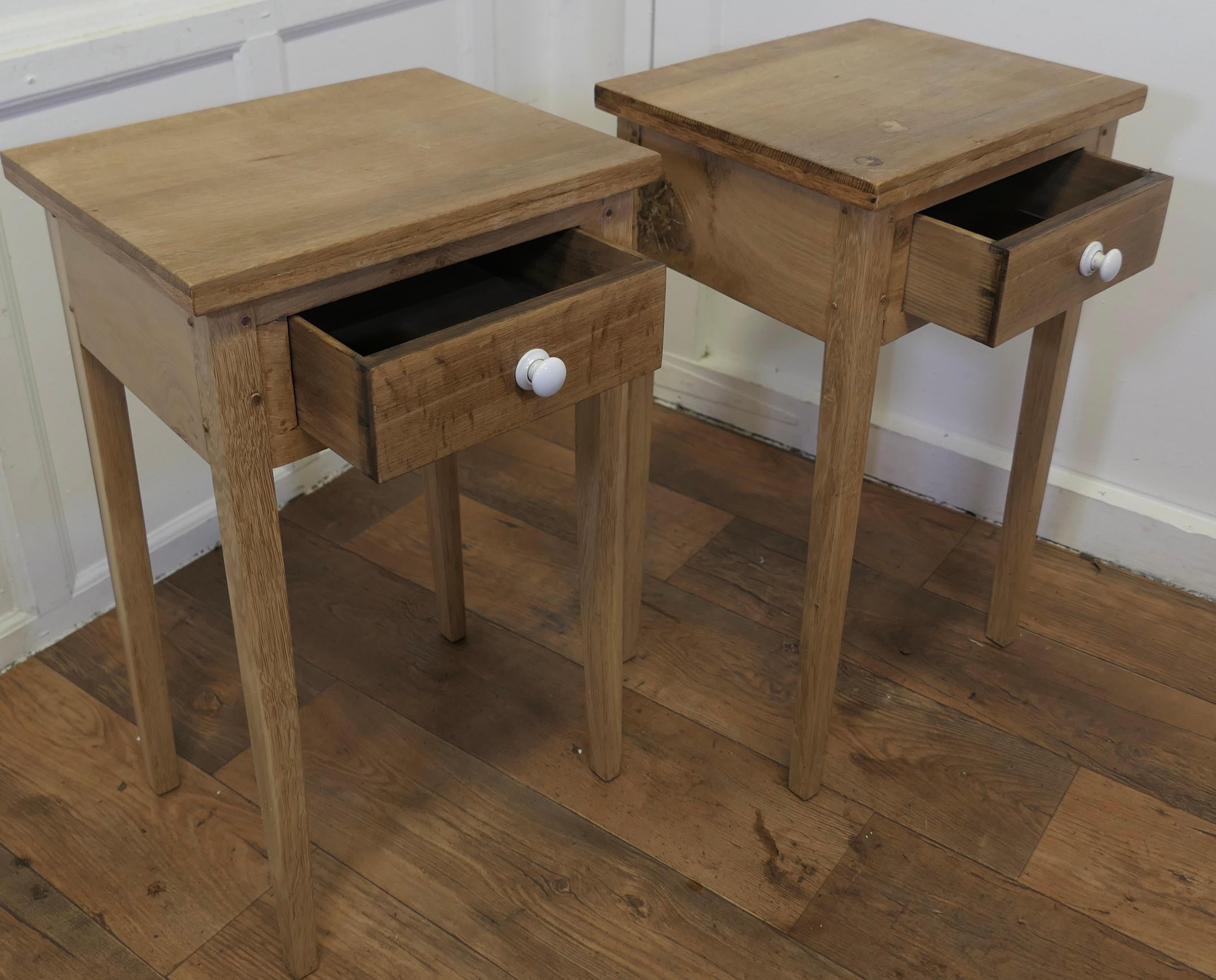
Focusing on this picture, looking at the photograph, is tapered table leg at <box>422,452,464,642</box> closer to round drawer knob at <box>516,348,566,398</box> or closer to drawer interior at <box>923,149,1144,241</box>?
round drawer knob at <box>516,348,566,398</box>

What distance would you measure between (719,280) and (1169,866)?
0.87 meters

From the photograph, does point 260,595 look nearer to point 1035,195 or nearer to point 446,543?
point 446,543

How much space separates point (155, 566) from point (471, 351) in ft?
3.48

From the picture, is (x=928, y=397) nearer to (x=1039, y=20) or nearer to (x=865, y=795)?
(x=1039, y=20)

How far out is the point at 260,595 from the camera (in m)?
1.11

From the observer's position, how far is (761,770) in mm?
1576

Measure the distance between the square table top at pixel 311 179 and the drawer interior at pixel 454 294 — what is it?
9cm

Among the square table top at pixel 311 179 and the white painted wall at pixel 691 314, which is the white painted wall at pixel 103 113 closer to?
the white painted wall at pixel 691 314

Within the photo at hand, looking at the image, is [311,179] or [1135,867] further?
[1135,867]

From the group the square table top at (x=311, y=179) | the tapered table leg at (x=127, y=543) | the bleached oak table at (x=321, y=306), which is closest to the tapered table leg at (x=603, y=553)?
the bleached oak table at (x=321, y=306)

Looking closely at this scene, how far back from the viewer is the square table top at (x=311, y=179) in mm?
989

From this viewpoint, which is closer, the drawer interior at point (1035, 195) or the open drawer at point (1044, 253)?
the open drawer at point (1044, 253)

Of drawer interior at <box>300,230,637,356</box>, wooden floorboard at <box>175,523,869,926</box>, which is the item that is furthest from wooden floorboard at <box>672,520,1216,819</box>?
drawer interior at <box>300,230,637,356</box>

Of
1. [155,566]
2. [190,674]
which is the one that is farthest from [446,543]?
[155,566]
